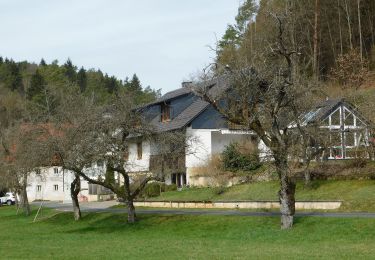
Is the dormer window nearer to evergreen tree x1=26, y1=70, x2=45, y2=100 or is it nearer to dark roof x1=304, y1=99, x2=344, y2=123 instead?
dark roof x1=304, y1=99, x2=344, y2=123

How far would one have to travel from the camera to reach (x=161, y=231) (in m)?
29.8

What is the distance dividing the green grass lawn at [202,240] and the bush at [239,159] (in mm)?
10753

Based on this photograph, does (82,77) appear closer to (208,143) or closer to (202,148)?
(208,143)

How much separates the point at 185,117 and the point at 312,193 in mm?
20718

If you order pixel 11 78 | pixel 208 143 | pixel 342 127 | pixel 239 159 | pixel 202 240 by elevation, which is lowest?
pixel 202 240

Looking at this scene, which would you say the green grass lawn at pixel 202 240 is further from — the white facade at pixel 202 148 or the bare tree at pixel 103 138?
the white facade at pixel 202 148

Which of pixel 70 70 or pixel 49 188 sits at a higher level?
pixel 70 70

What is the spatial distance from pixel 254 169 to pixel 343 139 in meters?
7.20

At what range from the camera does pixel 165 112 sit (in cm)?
5612

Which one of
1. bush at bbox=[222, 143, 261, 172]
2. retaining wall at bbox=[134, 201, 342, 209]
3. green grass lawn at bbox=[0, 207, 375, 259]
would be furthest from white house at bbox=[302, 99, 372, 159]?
green grass lawn at bbox=[0, 207, 375, 259]

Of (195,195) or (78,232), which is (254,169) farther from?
(78,232)

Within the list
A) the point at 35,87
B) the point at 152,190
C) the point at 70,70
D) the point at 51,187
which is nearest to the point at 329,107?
the point at 152,190

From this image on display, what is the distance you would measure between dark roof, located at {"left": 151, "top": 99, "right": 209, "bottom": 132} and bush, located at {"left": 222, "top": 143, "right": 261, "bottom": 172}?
24.1 feet

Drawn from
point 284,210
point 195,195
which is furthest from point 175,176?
point 284,210
